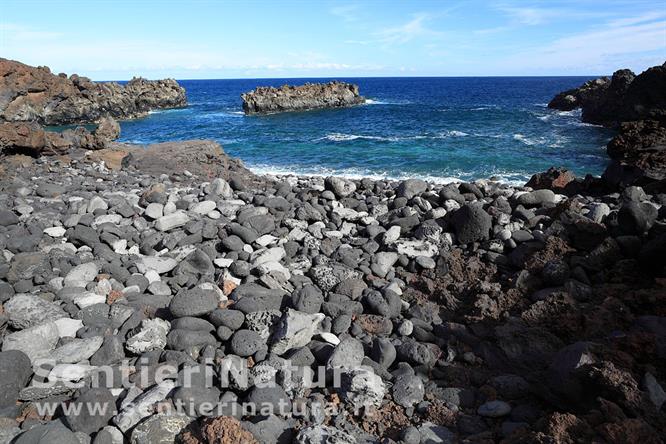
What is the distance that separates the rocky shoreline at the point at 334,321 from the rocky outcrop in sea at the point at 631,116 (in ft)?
4.93

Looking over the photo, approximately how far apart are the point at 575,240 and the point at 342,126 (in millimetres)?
36493

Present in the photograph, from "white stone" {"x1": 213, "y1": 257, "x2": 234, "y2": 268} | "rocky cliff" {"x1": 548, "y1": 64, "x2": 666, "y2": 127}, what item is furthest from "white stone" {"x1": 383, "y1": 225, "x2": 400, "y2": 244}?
"rocky cliff" {"x1": 548, "y1": 64, "x2": 666, "y2": 127}

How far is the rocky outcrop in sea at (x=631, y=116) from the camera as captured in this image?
10.2 meters

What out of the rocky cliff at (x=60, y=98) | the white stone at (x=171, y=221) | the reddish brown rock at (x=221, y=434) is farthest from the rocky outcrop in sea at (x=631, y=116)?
the rocky cliff at (x=60, y=98)

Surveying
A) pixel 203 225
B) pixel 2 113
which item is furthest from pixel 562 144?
pixel 2 113

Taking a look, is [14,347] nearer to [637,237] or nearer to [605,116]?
[637,237]

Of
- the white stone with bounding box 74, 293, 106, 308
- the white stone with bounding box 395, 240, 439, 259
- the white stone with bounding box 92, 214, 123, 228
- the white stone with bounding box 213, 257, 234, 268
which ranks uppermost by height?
the white stone with bounding box 92, 214, 123, 228

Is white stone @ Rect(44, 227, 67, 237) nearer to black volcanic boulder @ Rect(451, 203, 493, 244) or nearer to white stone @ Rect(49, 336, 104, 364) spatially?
white stone @ Rect(49, 336, 104, 364)

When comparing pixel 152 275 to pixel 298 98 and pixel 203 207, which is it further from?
pixel 298 98

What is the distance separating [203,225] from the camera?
7496 millimetres

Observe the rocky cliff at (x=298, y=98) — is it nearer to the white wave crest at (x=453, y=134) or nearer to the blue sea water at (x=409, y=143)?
the blue sea water at (x=409, y=143)

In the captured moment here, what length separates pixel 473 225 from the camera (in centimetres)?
700

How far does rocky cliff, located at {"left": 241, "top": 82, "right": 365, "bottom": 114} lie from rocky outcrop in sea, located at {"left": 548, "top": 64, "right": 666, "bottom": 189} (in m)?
29.2

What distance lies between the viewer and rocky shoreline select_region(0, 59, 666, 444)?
3.63m
